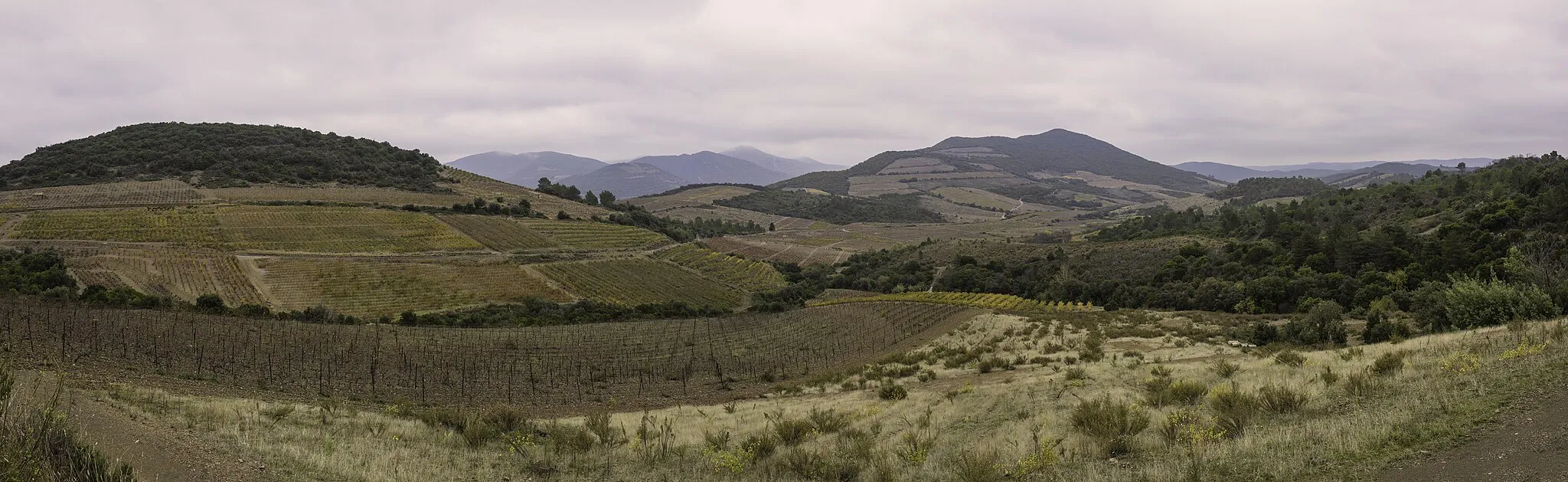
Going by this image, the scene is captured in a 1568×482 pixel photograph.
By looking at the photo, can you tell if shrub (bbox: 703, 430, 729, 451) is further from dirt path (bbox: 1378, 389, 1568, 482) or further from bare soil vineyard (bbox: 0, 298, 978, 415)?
dirt path (bbox: 1378, 389, 1568, 482)

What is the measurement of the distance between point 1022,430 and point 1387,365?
6164 mm

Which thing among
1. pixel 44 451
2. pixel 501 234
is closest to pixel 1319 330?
pixel 44 451

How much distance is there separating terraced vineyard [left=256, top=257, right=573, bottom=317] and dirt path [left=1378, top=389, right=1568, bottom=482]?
46221 millimetres

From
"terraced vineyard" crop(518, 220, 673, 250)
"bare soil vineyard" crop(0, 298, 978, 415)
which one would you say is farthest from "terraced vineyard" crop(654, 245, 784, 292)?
"bare soil vineyard" crop(0, 298, 978, 415)

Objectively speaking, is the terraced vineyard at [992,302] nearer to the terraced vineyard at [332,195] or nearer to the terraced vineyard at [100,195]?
the terraced vineyard at [332,195]

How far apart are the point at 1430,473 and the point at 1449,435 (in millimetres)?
1236

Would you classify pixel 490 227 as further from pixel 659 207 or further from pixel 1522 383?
pixel 659 207

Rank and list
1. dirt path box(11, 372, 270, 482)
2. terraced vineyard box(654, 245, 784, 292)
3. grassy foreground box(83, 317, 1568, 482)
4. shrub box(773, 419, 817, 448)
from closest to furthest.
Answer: dirt path box(11, 372, 270, 482) → grassy foreground box(83, 317, 1568, 482) → shrub box(773, 419, 817, 448) → terraced vineyard box(654, 245, 784, 292)

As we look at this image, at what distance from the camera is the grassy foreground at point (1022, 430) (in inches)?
313

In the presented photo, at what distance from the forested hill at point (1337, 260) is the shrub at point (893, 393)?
47.8 feet

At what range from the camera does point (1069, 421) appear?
36.2 feet

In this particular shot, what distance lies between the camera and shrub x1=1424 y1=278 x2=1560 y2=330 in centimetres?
1664

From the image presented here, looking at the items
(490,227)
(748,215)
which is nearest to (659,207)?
(748,215)

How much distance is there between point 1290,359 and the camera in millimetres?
14430
